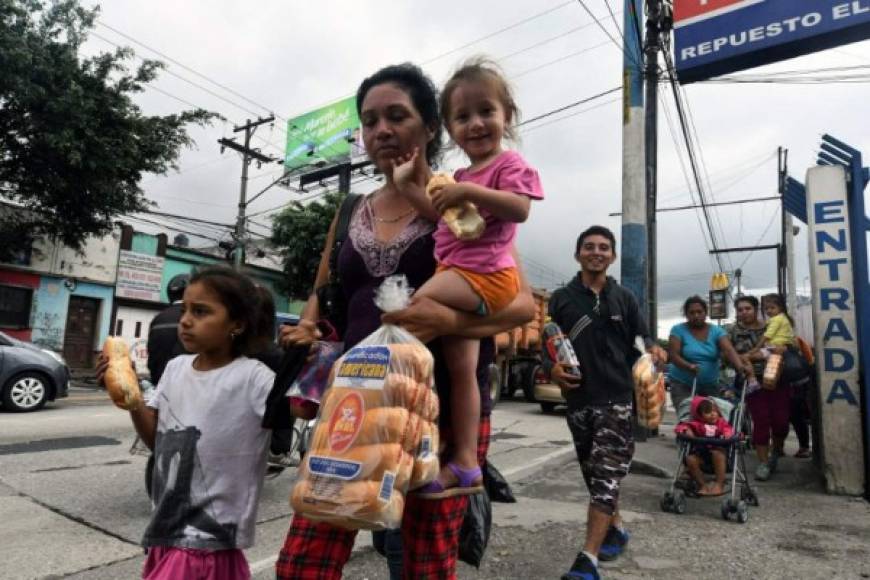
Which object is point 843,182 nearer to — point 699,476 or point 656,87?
point 699,476

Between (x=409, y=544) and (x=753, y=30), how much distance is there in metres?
8.56

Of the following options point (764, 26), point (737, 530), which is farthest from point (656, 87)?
point (737, 530)

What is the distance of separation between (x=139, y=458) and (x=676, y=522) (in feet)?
16.5

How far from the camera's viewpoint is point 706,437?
15.6 ft

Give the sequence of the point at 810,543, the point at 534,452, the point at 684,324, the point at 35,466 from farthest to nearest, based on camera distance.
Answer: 1. the point at 534,452
2. the point at 684,324
3. the point at 35,466
4. the point at 810,543

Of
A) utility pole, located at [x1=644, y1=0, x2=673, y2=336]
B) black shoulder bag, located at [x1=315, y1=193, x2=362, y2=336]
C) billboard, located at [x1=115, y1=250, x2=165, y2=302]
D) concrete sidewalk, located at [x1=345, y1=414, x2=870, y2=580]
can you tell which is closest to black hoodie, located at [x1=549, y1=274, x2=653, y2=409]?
concrete sidewalk, located at [x1=345, y1=414, x2=870, y2=580]

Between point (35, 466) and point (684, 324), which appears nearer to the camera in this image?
point (35, 466)

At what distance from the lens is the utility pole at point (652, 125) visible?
938 centimetres

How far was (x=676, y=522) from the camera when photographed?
4.25m

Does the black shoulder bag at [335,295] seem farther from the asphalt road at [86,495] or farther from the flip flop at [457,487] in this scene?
the asphalt road at [86,495]

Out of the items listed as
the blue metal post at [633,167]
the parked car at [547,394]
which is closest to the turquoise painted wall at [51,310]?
the parked car at [547,394]

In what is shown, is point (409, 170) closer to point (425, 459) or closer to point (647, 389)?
point (425, 459)

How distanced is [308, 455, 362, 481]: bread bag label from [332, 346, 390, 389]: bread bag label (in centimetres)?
15

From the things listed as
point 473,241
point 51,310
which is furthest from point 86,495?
point 51,310
